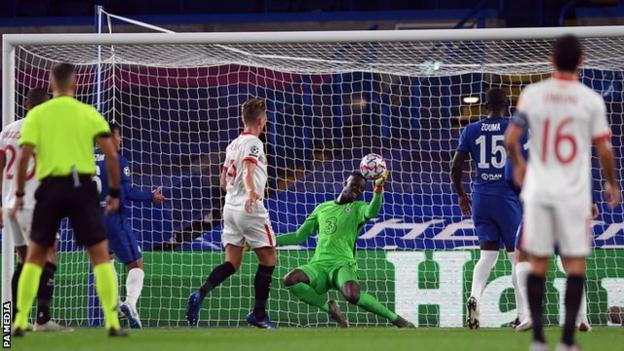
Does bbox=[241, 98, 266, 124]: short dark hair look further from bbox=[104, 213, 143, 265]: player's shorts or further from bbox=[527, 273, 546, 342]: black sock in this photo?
bbox=[527, 273, 546, 342]: black sock

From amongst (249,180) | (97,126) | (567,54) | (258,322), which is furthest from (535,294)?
(258,322)

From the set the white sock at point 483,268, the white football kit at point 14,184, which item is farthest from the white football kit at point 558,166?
the white football kit at point 14,184

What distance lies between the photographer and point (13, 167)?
10.5m

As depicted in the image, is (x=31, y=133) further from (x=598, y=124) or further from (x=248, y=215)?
(x=598, y=124)

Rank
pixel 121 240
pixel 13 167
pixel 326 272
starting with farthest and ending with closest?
pixel 326 272 → pixel 121 240 → pixel 13 167

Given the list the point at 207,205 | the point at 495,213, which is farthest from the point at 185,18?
the point at 495,213

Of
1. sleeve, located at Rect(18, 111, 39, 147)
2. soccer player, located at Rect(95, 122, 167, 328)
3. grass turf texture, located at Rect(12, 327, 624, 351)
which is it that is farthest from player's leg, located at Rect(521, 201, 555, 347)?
soccer player, located at Rect(95, 122, 167, 328)

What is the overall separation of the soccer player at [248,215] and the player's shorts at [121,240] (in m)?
1.13

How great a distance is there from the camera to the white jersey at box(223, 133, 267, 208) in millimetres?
11477

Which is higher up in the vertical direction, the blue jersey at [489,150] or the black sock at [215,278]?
the blue jersey at [489,150]

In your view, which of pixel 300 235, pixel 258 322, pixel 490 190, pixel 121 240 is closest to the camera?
pixel 490 190

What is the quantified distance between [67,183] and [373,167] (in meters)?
4.24

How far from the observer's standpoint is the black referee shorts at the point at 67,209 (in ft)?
28.2

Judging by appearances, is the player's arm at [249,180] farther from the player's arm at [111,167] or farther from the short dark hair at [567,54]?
the short dark hair at [567,54]
